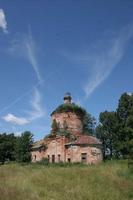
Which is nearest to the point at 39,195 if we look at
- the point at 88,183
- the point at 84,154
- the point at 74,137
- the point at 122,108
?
the point at 88,183

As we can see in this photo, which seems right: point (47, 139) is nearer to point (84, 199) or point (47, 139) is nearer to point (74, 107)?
point (74, 107)

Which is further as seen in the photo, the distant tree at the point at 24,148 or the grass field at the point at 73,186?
→ the distant tree at the point at 24,148

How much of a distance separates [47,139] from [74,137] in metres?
3.91

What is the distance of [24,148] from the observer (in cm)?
5575

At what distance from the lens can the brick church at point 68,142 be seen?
152 ft

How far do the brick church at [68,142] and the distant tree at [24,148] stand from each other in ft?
3.92

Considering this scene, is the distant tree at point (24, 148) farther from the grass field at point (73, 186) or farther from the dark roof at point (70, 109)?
the grass field at point (73, 186)

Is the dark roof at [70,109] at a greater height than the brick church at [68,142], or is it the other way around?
the dark roof at [70,109]

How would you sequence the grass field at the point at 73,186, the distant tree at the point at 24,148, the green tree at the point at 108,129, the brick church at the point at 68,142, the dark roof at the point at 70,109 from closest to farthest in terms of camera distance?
1. the grass field at the point at 73,186
2. the brick church at the point at 68,142
3. the dark roof at the point at 70,109
4. the distant tree at the point at 24,148
5. the green tree at the point at 108,129

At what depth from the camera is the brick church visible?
152 feet

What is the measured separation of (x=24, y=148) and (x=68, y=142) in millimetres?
10109

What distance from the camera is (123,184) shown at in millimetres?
21531

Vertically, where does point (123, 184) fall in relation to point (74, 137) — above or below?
below

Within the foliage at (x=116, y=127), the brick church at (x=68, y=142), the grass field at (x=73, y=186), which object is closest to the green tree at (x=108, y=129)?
Answer: the foliage at (x=116, y=127)
